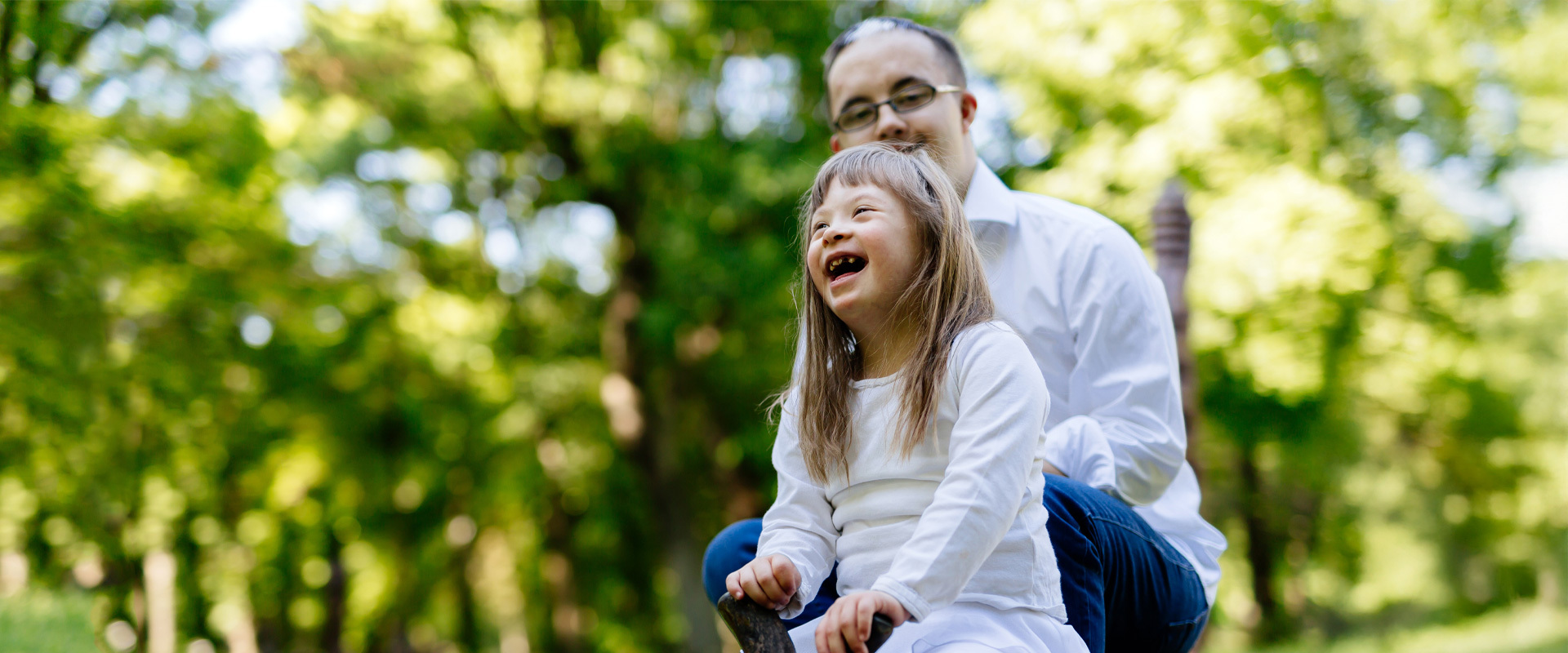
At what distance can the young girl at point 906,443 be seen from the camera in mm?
1534

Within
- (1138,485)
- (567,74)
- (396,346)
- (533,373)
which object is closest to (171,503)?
(396,346)

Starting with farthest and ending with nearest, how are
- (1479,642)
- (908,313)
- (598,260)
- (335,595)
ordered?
(335,595)
(598,260)
(1479,642)
(908,313)

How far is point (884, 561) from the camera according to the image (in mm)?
1752

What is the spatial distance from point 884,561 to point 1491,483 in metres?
18.2

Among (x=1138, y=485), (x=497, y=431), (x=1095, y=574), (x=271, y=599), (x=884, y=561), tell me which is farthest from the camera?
(x=271, y=599)

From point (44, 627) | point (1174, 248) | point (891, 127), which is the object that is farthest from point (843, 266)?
point (44, 627)

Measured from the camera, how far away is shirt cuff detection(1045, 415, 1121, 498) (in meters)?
2.14

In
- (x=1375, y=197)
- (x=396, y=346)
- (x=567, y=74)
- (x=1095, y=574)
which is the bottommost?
(x=396, y=346)

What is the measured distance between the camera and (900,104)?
9.21ft

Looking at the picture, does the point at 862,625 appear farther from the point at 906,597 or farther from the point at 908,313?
the point at 908,313

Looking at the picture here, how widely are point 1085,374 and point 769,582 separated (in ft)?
3.42

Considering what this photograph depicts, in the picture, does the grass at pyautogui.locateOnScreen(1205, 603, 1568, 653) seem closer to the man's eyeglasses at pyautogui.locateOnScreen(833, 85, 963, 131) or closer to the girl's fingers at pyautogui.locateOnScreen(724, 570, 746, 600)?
the man's eyeglasses at pyautogui.locateOnScreen(833, 85, 963, 131)

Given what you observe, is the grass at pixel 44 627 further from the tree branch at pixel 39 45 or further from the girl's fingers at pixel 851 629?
the girl's fingers at pixel 851 629

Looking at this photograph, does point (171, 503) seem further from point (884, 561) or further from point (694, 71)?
point (884, 561)
